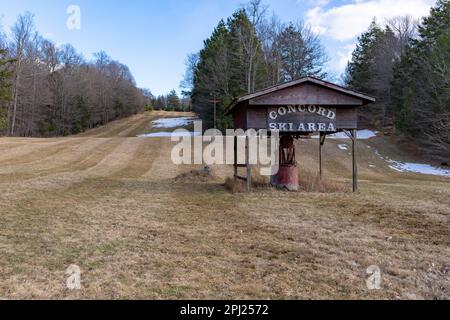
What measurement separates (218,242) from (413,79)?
33.3m

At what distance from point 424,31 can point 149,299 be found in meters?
40.1

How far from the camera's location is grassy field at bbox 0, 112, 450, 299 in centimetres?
444

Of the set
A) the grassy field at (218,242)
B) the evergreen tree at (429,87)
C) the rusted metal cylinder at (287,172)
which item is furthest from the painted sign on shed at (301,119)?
the evergreen tree at (429,87)

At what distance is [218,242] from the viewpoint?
653 centimetres

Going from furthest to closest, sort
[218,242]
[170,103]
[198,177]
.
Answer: [170,103]
[198,177]
[218,242]

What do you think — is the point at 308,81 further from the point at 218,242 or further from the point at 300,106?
the point at 218,242

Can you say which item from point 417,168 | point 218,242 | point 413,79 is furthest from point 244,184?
point 413,79

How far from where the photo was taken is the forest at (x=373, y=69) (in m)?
28.6

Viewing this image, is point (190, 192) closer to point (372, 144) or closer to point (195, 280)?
point (195, 280)

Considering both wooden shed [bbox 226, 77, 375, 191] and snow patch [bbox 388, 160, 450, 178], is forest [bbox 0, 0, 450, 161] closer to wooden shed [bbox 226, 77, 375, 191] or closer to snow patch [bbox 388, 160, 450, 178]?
snow patch [bbox 388, 160, 450, 178]

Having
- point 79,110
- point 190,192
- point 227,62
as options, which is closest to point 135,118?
point 79,110

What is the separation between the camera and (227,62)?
136ft

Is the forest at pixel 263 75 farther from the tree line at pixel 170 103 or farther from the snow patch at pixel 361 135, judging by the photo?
the tree line at pixel 170 103

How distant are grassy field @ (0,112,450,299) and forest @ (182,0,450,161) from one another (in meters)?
19.6
